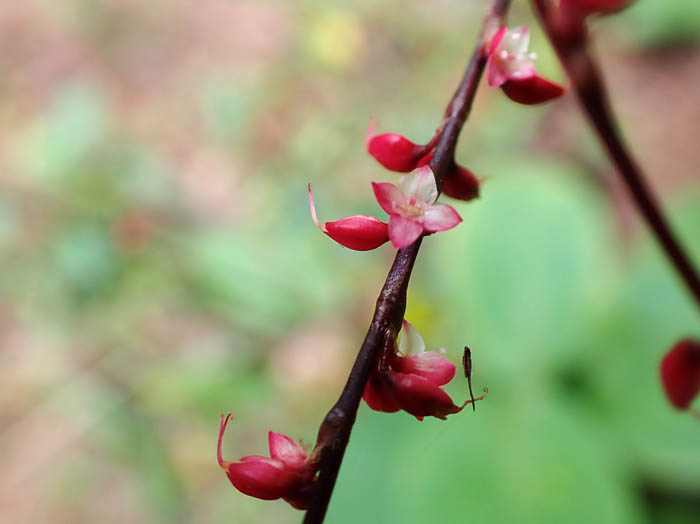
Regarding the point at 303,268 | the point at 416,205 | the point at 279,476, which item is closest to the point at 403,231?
the point at 416,205

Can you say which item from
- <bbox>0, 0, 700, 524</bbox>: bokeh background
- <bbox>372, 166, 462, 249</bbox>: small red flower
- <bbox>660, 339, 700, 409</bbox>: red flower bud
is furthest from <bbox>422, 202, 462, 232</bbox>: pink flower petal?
<bbox>0, 0, 700, 524</bbox>: bokeh background

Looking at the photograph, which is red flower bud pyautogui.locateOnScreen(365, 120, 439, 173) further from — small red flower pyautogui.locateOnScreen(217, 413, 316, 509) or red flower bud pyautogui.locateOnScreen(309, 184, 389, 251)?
small red flower pyautogui.locateOnScreen(217, 413, 316, 509)

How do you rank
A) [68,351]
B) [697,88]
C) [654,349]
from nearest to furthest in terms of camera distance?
1. [654,349]
2. [68,351]
3. [697,88]

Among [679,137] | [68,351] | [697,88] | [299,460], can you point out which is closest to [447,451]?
[299,460]

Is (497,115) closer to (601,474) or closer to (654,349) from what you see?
(654,349)

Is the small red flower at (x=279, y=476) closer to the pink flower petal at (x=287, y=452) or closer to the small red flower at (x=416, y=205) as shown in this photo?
the pink flower petal at (x=287, y=452)

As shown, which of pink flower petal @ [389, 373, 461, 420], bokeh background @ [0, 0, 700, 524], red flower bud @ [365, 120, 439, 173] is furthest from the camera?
bokeh background @ [0, 0, 700, 524]
